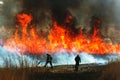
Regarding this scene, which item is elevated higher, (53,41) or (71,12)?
(71,12)

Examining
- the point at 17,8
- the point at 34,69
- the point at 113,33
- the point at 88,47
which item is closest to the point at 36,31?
the point at 17,8

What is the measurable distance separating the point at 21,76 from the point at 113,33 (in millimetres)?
40092

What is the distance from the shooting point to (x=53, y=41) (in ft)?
149

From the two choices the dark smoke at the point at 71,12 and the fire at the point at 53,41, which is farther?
the dark smoke at the point at 71,12

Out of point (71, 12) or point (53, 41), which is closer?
point (53, 41)

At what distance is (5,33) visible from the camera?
149 feet

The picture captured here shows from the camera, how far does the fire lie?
44344 mm

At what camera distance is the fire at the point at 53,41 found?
145ft

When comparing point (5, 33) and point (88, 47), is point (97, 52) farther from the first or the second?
point (5, 33)

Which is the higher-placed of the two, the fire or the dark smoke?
the dark smoke

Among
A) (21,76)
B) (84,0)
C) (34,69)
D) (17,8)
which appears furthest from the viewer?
(84,0)

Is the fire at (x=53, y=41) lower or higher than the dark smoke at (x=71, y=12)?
lower

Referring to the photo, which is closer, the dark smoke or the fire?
the fire

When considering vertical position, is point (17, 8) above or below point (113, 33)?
above
